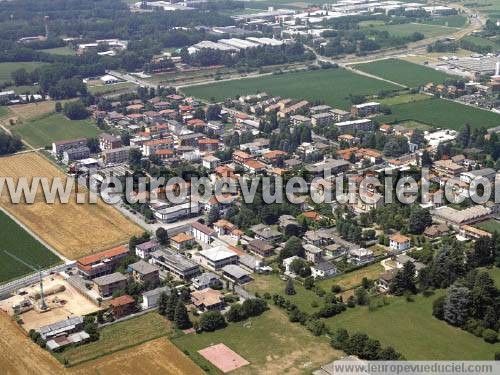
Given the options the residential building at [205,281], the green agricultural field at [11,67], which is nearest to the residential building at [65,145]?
the residential building at [205,281]

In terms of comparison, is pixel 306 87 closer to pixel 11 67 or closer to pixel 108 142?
pixel 108 142

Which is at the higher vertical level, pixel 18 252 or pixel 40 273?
pixel 40 273

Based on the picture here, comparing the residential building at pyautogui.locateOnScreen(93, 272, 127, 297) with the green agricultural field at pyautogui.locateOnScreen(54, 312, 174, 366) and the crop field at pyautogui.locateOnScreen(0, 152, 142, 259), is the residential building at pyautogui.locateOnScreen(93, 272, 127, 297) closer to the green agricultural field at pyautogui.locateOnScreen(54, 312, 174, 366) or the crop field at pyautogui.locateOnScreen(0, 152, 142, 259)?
the green agricultural field at pyautogui.locateOnScreen(54, 312, 174, 366)

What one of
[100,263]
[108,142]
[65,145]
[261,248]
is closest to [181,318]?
[100,263]

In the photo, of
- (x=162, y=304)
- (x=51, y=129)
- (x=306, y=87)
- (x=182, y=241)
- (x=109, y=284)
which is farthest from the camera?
(x=306, y=87)

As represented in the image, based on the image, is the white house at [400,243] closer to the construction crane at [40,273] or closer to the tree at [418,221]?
the tree at [418,221]

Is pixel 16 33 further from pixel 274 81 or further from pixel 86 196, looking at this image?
pixel 86 196

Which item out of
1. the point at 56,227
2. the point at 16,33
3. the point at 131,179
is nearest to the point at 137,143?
the point at 131,179
